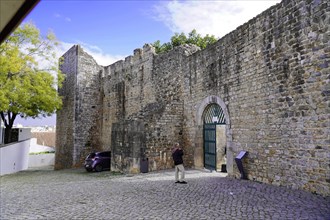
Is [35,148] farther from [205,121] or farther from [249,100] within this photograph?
[249,100]

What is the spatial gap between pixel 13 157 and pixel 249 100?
15.7m

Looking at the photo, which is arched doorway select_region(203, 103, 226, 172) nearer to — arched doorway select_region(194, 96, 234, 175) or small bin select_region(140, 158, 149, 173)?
arched doorway select_region(194, 96, 234, 175)

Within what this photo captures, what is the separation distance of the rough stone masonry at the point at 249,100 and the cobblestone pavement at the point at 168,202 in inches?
34.0

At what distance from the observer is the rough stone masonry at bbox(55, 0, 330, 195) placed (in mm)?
6883

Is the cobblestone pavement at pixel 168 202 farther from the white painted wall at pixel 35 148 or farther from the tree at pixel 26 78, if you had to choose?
the white painted wall at pixel 35 148

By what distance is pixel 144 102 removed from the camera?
16656mm

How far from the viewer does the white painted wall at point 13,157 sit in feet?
54.8

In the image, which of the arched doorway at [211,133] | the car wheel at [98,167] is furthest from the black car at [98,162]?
the arched doorway at [211,133]

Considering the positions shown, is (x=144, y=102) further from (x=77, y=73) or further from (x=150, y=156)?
(x=77, y=73)

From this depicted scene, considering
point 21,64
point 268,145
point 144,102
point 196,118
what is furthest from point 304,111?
point 21,64

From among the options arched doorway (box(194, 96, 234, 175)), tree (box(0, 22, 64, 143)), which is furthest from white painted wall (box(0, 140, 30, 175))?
arched doorway (box(194, 96, 234, 175))

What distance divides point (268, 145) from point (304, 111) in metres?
1.58

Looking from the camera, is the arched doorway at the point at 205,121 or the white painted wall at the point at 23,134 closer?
the arched doorway at the point at 205,121

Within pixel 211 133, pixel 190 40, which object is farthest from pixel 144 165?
pixel 190 40
